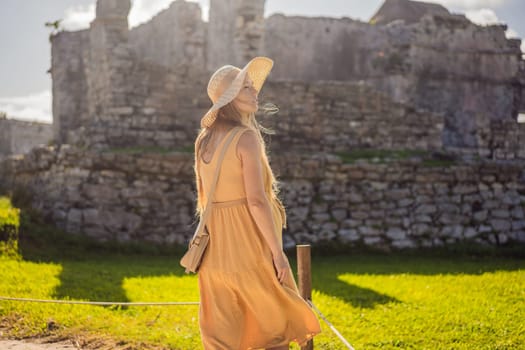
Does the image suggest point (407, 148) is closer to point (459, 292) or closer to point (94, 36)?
point (459, 292)

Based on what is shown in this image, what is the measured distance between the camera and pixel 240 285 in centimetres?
358

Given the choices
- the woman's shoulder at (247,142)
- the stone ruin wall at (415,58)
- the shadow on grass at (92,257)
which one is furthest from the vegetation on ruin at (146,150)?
the stone ruin wall at (415,58)

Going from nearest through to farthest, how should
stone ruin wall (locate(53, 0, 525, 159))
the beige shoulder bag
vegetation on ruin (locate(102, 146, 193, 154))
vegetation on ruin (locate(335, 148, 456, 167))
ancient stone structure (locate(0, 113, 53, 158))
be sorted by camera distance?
the beige shoulder bag → vegetation on ruin (locate(102, 146, 193, 154)) → vegetation on ruin (locate(335, 148, 456, 167)) → stone ruin wall (locate(53, 0, 525, 159)) → ancient stone structure (locate(0, 113, 53, 158))

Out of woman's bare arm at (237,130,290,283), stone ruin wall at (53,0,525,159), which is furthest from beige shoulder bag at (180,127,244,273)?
stone ruin wall at (53,0,525,159)

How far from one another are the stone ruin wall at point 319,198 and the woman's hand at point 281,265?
6.12m

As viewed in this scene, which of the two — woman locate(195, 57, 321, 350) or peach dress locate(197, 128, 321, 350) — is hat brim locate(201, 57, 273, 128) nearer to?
woman locate(195, 57, 321, 350)

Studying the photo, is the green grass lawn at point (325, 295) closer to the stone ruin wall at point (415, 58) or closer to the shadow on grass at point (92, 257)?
the shadow on grass at point (92, 257)

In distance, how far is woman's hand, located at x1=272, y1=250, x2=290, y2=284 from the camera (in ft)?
11.6

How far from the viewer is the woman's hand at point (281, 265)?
3531mm

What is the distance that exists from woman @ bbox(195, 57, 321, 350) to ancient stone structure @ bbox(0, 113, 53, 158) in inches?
726

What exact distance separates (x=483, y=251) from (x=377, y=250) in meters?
1.72

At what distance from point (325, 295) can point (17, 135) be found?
16931 millimetres

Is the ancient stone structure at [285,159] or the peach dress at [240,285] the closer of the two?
the peach dress at [240,285]

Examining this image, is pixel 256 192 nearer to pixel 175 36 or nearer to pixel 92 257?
pixel 92 257
